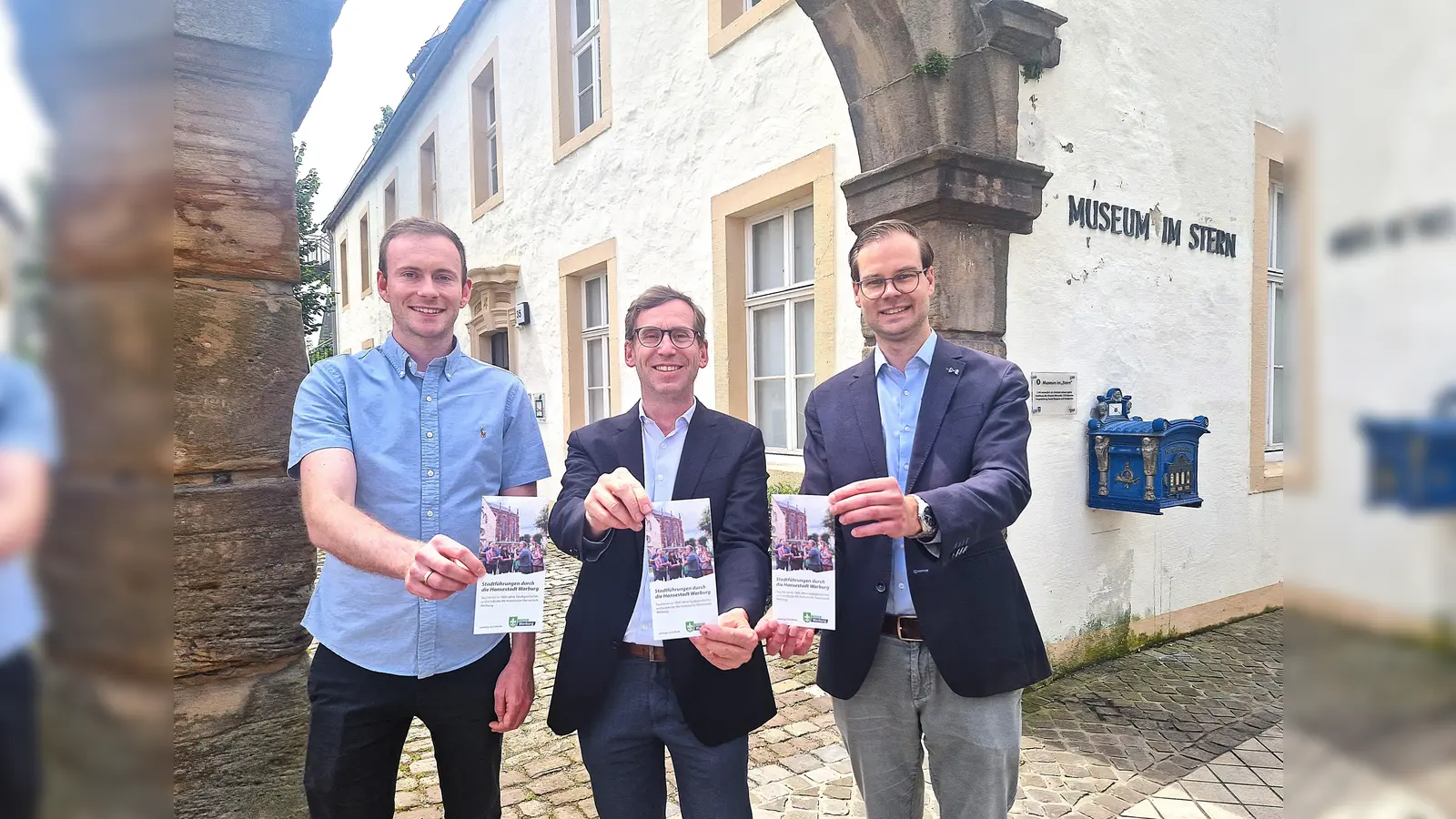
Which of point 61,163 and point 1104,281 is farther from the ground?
point 1104,281

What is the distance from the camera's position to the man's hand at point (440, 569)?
1706mm

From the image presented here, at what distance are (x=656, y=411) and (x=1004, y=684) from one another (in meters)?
1.11

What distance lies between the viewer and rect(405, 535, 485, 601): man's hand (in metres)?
1.71

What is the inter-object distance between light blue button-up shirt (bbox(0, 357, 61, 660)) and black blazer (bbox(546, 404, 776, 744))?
1.83m

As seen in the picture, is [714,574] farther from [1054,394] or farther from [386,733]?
[1054,394]

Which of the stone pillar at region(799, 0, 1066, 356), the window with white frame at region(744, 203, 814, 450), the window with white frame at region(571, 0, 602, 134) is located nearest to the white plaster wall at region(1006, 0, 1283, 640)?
the stone pillar at region(799, 0, 1066, 356)

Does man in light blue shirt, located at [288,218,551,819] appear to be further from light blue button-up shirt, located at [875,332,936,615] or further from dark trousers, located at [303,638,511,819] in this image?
light blue button-up shirt, located at [875,332,936,615]

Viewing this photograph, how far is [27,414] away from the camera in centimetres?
18

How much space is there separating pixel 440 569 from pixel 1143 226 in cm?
473

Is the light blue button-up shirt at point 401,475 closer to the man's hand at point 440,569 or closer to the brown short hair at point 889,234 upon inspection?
the man's hand at point 440,569

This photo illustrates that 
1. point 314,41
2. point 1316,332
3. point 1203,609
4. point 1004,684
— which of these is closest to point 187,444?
point 314,41

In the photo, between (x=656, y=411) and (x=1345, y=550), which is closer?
(x=1345, y=550)

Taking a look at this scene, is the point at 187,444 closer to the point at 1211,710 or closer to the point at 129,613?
the point at 129,613

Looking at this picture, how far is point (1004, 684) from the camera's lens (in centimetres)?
206
